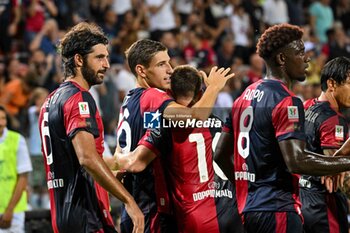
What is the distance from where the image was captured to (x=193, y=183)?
7426 mm

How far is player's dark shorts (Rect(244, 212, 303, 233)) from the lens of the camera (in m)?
6.57

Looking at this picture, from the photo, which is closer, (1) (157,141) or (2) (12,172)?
(1) (157,141)

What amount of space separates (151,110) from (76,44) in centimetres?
88

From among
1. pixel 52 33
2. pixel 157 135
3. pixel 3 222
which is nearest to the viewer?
pixel 157 135

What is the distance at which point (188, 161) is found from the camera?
7.39 meters

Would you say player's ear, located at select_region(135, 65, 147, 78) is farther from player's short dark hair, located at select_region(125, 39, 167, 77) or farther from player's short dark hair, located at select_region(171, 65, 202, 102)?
player's short dark hair, located at select_region(171, 65, 202, 102)

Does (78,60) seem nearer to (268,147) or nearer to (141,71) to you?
(141,71)

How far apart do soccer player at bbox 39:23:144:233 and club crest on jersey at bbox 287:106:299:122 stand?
57.3 inches

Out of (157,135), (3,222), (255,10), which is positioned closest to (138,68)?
(157,135)

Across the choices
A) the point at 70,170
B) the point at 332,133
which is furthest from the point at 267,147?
the point at 70,170

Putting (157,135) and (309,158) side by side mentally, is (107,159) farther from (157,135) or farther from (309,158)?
(309,158)

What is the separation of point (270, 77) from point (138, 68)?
147cm

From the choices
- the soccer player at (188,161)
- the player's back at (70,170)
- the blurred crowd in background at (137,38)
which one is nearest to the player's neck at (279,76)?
the soccer player at (188,161)

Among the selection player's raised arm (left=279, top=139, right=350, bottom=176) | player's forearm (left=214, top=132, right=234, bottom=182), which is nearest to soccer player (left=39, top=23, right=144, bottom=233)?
player's forearm (left=214, top=132, right=234, bottom=182)
